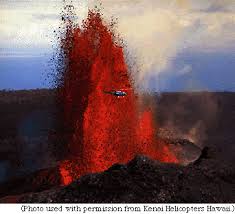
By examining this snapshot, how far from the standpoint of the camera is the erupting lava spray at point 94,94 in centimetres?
3100

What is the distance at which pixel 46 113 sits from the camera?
68375 millimetres

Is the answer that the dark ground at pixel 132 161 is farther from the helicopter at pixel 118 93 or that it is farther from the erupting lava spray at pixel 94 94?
the helicopter at pixel 118 93

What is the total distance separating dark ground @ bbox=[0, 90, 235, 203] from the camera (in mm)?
18141

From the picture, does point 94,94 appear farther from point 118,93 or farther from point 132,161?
point 132,161

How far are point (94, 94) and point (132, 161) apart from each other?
1248 centimetres

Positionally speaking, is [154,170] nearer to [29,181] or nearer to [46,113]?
[29,181]

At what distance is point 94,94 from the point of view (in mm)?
31516

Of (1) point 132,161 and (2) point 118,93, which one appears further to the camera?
(2) point 118,93

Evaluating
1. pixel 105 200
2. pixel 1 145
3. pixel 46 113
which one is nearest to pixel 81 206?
pixel 105 200

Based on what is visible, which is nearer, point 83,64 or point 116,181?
point 116,181

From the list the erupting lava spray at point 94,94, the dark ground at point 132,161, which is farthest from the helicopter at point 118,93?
the dark ground at point 132,161

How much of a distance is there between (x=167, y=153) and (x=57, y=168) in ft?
28.5

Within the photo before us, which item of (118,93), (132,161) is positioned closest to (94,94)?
(118,93)

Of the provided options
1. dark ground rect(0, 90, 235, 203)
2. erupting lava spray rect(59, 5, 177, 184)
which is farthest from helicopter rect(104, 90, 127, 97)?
dark ground rect(0, 90, 235, 203)
